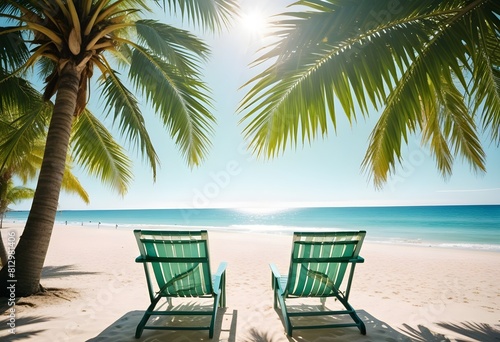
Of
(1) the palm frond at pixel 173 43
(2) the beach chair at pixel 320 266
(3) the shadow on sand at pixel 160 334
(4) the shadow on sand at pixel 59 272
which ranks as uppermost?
(1) the palm frond at pixel 173 43

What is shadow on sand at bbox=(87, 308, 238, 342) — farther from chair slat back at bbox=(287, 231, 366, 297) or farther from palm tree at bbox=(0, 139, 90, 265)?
palm tree at bbox=(0, 139, 90, 265)

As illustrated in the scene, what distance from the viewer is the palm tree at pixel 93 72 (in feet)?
10.8

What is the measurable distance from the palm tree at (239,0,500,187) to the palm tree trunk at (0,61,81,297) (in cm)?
248

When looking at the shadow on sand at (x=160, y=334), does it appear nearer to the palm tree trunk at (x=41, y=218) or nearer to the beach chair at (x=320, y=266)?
the beach chair at (x=320, y=266)

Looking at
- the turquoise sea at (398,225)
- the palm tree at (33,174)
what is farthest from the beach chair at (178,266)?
the turquoise sea at (398,225)

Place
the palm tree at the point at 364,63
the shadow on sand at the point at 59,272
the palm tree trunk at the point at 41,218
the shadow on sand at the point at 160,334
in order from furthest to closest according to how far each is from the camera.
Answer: the shadow on sand at the point at 59,272 → the palm tree trunk at the point at 41,218 → the shadow on sand at the point at 160,334 → the palm tree at the point at 364,63

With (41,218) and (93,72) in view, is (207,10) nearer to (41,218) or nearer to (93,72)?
(93,72)

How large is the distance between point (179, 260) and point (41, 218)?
2.08 metres

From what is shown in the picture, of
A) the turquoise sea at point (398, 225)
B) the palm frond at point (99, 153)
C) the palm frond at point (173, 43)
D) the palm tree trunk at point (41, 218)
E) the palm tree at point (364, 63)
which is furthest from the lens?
the turquoise sea at point (398, 225)

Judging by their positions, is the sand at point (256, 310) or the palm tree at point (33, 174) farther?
the palm tree at point (33, 174)

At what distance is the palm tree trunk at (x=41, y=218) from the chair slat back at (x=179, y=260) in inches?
65.3

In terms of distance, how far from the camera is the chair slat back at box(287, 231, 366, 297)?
2.56 m

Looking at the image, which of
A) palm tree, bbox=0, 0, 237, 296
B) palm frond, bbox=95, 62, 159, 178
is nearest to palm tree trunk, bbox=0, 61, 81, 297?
palm tree, bbox=0, 0, 237, 296

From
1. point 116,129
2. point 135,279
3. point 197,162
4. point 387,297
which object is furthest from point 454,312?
point 116,129
